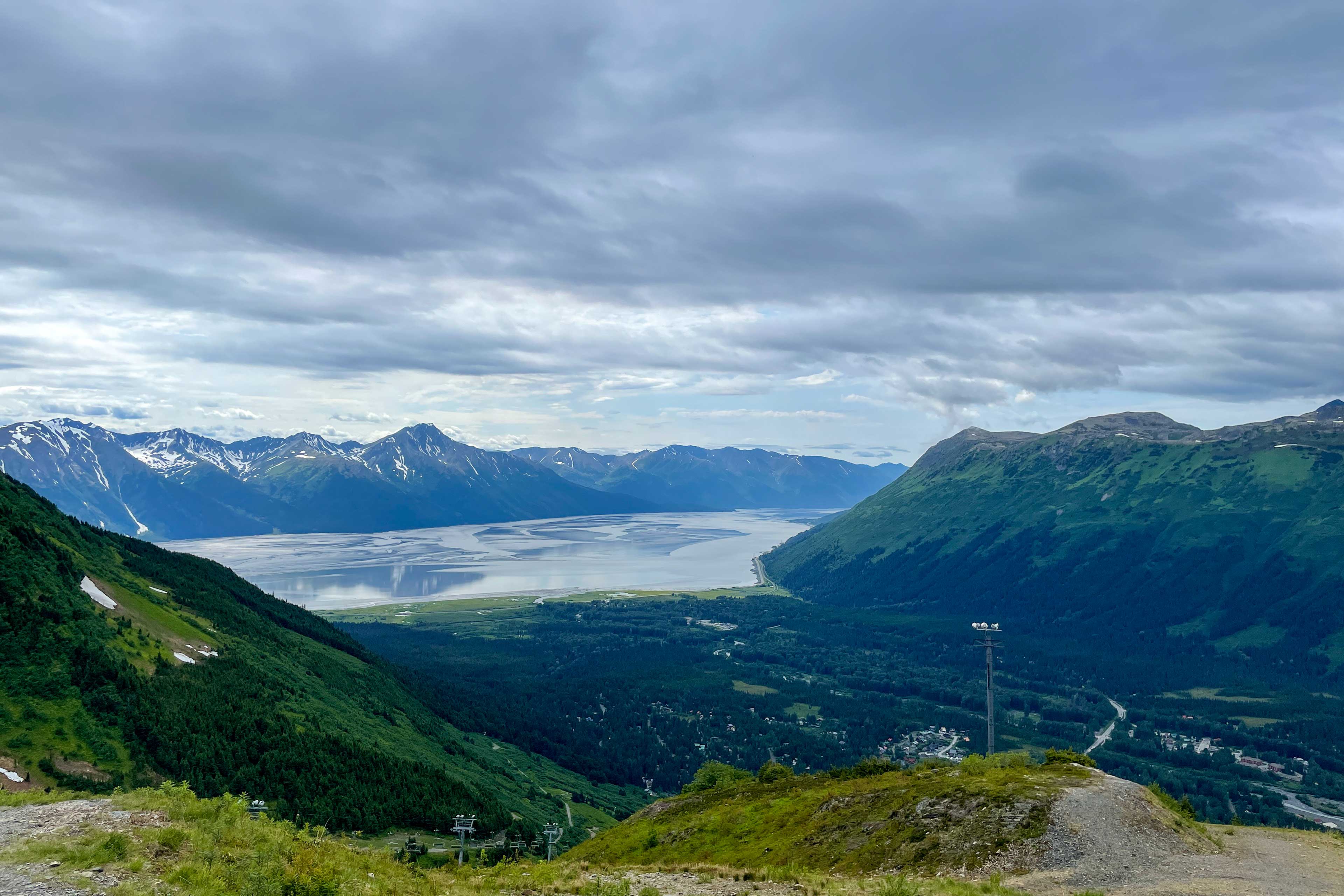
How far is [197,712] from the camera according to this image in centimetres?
8300

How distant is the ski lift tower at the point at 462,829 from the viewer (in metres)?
57.2

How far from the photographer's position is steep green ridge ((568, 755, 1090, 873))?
35156mm

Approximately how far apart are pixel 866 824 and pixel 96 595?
97185 millimetres

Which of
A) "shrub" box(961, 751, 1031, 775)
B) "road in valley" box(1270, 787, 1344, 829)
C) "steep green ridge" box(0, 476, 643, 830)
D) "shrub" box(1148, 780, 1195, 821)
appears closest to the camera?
"shrub" box(1148, 780, 1195, 821)

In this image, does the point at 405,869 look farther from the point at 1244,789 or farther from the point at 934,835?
the point at 1244,789

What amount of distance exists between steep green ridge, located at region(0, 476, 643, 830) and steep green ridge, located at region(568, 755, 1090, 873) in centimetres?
3632

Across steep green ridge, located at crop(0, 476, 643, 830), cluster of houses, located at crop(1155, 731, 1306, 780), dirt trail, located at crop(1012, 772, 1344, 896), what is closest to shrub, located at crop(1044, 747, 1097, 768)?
dirt trail, located at crop(1012, 772, 1344, 896)

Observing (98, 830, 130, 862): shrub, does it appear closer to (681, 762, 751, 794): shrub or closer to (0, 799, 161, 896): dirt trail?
(0, 799, 161, 896): dirt trail

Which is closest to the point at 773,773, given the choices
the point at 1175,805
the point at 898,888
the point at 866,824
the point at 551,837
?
the point at 551,837

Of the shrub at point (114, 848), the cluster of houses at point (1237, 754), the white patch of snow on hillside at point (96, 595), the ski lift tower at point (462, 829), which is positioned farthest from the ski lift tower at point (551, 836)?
the cluster of houses at point (1237, 754)

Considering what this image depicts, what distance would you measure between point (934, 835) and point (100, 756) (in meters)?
68.1

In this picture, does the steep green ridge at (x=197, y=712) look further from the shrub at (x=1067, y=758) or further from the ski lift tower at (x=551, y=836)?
the shrub at (x=1067, y=758)

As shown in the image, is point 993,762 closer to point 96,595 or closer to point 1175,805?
point 1175,805

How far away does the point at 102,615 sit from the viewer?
9125 centimetres
